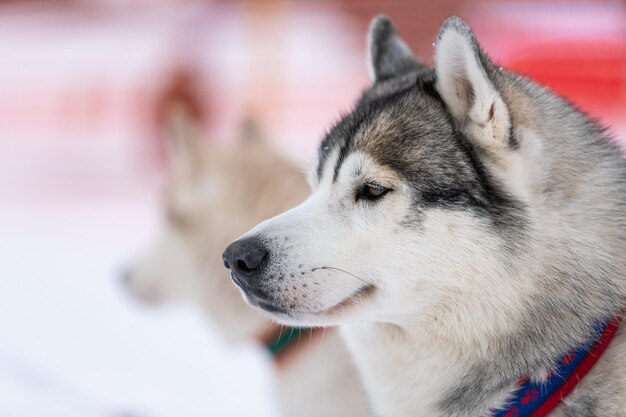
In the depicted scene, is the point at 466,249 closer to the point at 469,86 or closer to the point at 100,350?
the point at 469,86

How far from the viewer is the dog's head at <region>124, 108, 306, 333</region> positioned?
9.83 ft

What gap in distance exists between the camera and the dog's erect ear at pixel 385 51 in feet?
7.73

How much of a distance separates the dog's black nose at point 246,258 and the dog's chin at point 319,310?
57mm

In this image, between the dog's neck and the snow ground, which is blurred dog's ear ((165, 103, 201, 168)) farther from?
the dog's neck

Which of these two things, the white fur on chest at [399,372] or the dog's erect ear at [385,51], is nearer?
the white fur on chest at [399,372]

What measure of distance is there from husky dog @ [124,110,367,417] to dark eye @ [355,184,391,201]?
97cm

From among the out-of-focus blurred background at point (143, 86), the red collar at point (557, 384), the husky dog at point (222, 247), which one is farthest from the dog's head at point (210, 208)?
the out-of-focus blurred background at point (143, 86)

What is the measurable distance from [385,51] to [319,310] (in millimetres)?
937

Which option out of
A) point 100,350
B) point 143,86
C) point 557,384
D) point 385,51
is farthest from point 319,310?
point 143,86

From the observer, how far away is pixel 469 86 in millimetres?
1793

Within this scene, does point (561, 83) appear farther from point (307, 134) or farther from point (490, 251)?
point (490, 251)

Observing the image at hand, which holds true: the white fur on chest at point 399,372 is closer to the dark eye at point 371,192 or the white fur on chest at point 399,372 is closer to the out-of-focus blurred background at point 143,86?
the dark eye at point 371,192

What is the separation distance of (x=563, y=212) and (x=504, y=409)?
47 cm

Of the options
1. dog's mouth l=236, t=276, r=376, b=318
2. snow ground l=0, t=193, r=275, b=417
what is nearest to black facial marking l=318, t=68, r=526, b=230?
dog's mouth l=236, t=276, r=376, b=318
